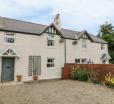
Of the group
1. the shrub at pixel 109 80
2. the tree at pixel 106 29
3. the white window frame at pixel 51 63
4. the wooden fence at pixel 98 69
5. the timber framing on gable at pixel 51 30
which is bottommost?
the shrub at pixel 109 80

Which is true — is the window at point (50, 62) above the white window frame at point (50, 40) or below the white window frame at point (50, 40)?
below

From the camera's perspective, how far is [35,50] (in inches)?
909

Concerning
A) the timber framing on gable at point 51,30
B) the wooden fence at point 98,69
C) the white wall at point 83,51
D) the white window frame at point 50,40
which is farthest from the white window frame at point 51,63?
the timber framing on gable at point 51,30

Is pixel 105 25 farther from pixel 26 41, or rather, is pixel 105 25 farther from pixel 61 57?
pixel 26 41

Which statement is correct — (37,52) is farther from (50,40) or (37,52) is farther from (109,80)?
(109,80)

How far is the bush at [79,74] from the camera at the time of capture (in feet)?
74.3

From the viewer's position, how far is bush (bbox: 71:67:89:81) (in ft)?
74.3

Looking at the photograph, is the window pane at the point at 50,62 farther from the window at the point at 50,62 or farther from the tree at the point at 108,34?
the tree at the point at 108,34

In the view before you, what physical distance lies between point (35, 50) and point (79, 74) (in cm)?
561

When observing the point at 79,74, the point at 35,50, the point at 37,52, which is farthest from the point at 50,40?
the point at 79,74

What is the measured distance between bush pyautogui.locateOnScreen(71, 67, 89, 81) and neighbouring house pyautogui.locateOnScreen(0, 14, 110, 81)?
2321mm

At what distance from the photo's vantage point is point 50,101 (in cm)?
1208

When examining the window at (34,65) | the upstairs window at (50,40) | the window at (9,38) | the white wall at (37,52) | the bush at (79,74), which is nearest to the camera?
the window at (9,38)

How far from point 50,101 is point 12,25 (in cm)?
1277
